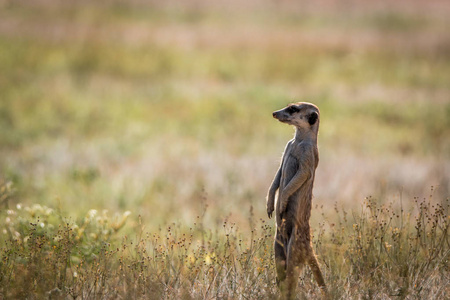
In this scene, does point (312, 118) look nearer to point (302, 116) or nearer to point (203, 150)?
point (302, 116)

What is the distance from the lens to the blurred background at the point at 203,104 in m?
12.1

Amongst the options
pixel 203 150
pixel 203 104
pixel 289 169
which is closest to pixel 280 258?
pixel 289 169

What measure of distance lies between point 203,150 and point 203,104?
4.64 m

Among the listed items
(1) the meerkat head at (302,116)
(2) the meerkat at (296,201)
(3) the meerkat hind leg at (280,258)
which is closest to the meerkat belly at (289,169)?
(2) the meerkat at (296,201)

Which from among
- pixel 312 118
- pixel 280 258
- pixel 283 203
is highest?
pixel 312 118

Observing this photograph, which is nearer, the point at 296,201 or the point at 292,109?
the point at 296,201

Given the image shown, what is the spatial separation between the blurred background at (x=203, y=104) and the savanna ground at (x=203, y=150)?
0.23 ft

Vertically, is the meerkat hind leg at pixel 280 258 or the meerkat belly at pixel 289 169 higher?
the meerkat belly at pixel 289 169

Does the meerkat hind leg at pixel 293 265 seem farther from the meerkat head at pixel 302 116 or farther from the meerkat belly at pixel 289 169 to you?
the meerkat head at pixel 302 116

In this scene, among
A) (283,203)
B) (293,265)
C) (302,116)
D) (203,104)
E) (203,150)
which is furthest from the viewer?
(203,104)

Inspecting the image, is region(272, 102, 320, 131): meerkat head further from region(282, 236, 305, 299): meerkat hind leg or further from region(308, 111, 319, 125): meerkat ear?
A: region(282, 236, 305, 299): meerkat hind leg

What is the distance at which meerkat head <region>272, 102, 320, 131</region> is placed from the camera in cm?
513

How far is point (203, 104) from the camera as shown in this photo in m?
19.3

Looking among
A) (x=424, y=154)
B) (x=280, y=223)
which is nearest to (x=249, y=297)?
(x=280, y=223)
